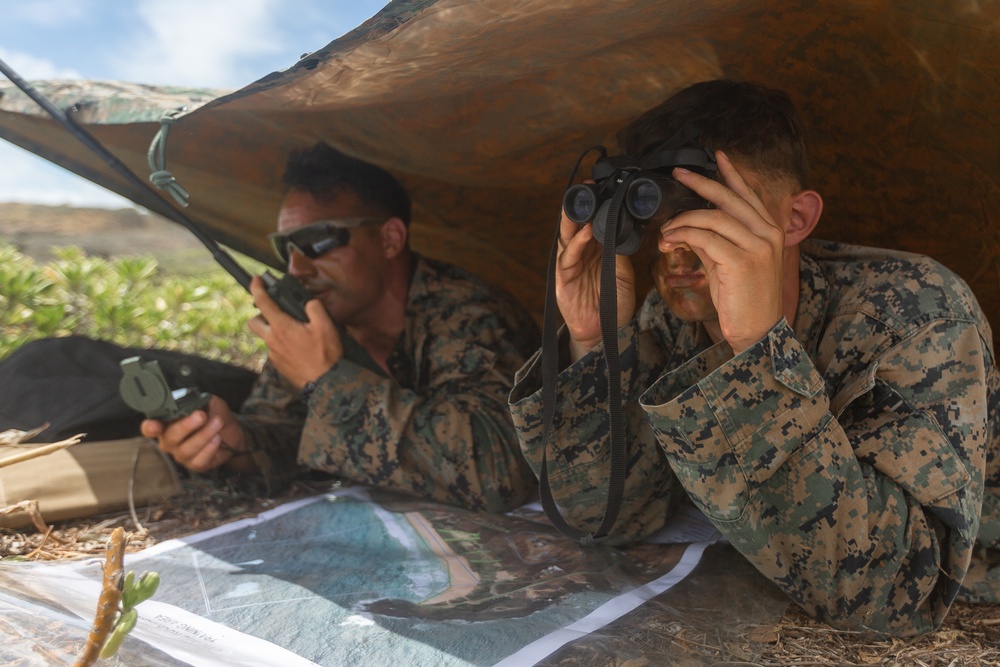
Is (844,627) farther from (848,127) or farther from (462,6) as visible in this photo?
(462,6)

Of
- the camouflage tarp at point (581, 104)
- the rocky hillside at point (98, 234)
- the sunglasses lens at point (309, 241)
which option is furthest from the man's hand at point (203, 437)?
the rocky hillside at point (98, 234)

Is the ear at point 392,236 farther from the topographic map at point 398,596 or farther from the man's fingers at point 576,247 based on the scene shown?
the man's fingers at point 576,247

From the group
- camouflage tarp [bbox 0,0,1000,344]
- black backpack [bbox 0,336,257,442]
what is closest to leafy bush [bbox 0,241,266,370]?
black backpack [bbox 0,336,257,442]

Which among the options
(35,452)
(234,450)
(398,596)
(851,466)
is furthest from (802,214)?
(35,452)

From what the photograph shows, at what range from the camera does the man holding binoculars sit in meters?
1.32

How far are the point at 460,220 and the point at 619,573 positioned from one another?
58.8 inches

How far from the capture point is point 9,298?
12.5ft

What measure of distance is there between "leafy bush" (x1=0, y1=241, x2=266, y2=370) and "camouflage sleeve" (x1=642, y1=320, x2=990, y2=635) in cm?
297

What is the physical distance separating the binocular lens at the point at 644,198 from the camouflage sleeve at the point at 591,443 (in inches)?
14.8

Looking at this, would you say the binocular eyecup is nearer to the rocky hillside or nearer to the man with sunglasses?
the man with sunglasses

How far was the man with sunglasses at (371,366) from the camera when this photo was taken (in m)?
2.03

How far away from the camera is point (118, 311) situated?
3.96 meters

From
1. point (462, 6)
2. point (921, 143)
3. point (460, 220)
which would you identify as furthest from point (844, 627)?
point (460, 220)

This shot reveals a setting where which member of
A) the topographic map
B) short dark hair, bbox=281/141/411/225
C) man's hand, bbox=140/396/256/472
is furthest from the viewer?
short dark hair, bbox=281/141/411/225
